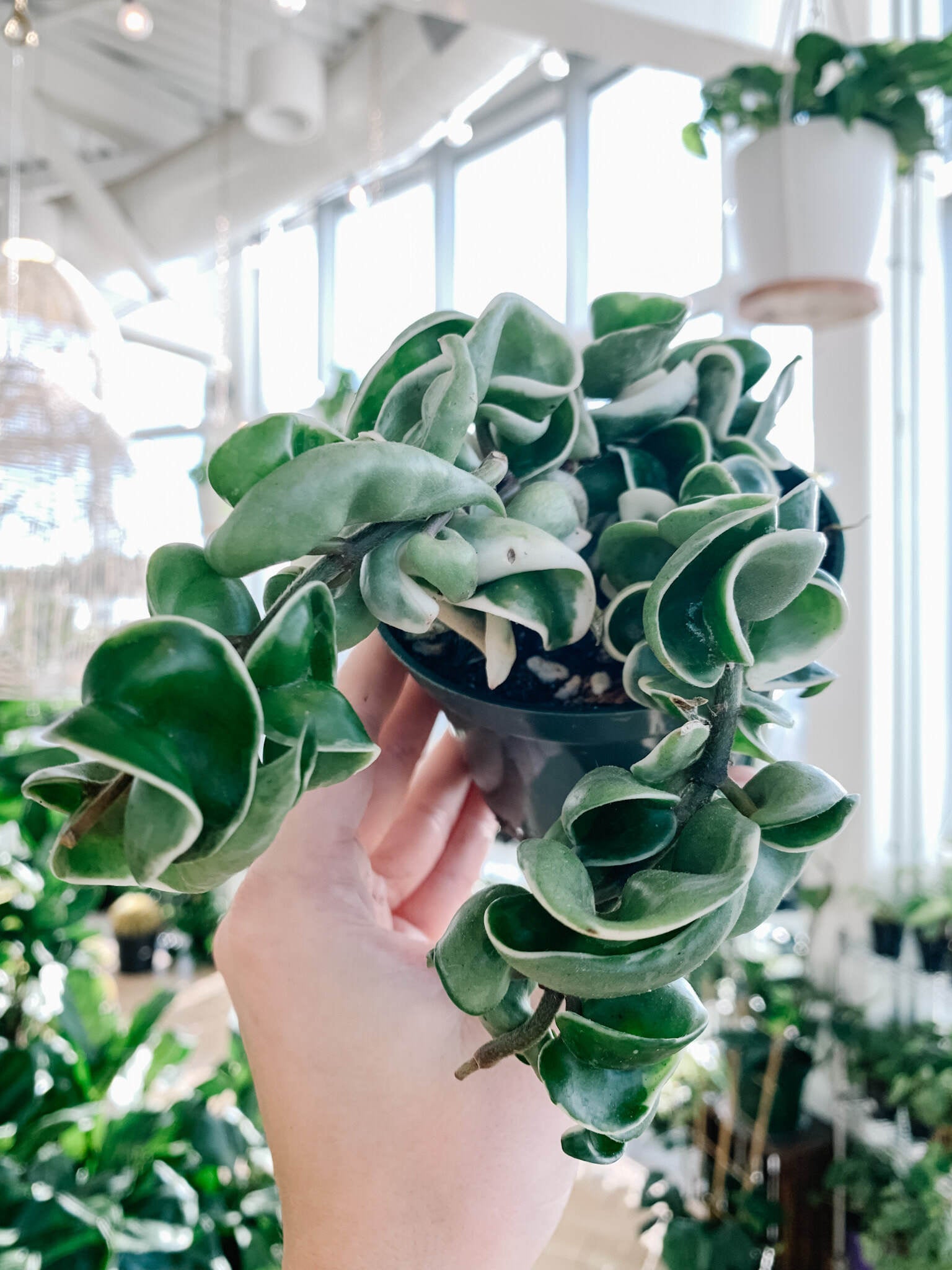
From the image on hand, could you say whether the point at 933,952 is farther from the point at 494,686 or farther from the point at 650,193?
the point at 650,193

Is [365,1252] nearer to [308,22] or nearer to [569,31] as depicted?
[569,31]

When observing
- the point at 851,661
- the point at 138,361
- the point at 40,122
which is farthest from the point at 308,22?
the point at 851,661

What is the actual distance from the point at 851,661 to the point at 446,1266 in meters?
1.69

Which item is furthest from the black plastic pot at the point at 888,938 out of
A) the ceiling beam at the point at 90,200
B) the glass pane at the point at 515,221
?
the ceiling beam at the point at 90,200

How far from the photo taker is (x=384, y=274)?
4777mm

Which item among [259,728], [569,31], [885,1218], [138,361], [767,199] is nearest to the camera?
[259,728]

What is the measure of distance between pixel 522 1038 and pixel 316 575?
4.8 inches

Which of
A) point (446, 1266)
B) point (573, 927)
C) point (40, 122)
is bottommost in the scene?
point (446, 1266)

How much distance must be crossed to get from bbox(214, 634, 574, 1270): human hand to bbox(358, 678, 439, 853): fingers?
0.04m

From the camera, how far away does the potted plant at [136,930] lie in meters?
3.85

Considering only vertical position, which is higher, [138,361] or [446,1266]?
[138,361]

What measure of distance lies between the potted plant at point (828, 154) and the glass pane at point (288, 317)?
4.25 m

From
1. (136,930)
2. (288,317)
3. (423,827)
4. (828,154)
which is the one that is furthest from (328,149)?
(423,827)

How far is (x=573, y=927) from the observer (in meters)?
0.18
